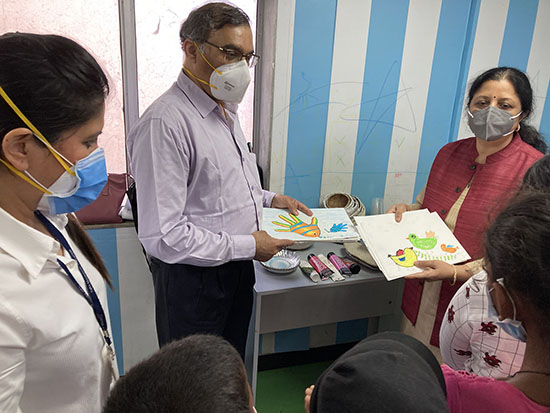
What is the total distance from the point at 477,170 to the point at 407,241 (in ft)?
1.33

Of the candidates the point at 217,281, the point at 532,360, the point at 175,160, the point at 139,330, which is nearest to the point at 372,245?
the point at 217,281

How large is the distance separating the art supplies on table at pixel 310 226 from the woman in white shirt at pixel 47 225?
0.85 metres

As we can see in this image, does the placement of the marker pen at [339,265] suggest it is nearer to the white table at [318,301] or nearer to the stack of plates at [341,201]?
the white table at [318,301]

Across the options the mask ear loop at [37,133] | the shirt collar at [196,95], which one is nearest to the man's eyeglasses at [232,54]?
the shirt collar at [196,95]

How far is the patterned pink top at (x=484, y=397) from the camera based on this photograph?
1.81ft

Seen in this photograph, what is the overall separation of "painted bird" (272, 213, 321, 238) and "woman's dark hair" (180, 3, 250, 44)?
0.78 metres

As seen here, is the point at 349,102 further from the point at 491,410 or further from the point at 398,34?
the point at 491,410

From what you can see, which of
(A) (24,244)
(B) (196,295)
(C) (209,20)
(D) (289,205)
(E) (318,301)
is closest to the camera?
(A) (24,244)

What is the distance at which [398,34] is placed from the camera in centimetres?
215

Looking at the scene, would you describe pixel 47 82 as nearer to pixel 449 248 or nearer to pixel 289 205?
pixel 289 205

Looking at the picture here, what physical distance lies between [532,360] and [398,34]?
1.99 m

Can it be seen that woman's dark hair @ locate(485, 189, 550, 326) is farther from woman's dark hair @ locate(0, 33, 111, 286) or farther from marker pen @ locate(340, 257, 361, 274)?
marker pen @ locate(340, 257, 361, 274)

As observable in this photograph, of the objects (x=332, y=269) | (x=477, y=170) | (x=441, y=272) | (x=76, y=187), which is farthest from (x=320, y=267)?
(x=76, y=187)

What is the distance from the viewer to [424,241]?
1.57m
